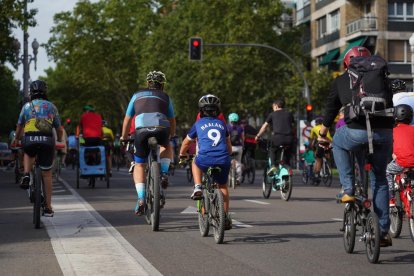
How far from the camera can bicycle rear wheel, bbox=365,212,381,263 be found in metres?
8.86

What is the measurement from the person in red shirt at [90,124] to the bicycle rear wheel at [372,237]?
47.7 ft

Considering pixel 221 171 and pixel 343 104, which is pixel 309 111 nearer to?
pixel 221 171

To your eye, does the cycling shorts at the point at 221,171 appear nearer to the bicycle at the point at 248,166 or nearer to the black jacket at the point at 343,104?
the black jacket at the point at 343,104

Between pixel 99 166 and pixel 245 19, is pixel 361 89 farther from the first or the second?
pixel 245 19

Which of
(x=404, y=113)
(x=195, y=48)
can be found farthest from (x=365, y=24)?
(x=404, y=113)

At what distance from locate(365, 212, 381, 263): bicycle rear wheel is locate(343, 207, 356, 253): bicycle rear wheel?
361 mm

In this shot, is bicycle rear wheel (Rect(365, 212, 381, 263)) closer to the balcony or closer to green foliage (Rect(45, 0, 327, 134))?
green foliage (Rect(45, 0, 327, 134))

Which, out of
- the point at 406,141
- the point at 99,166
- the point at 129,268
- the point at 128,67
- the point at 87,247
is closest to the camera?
the point at 129,268

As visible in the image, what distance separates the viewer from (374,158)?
9453mm

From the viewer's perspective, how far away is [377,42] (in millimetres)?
61594

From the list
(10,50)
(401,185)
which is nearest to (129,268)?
(401,185)

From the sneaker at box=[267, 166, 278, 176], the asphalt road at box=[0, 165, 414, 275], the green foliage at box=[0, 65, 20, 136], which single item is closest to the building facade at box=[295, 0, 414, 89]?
the green foliage at box=[0, 65, 20, 136]

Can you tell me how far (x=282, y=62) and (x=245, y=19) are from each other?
11.6 feet

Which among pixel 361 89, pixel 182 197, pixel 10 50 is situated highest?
pixel 10 50
